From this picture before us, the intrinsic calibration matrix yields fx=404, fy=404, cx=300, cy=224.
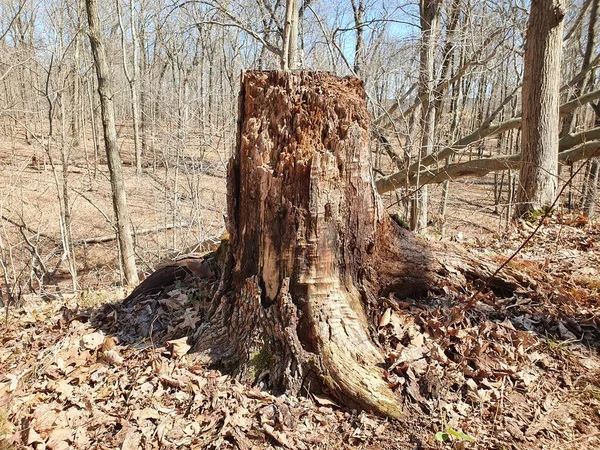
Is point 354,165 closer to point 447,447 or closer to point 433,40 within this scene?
point 447,447

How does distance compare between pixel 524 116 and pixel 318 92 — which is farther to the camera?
pixel 524 116

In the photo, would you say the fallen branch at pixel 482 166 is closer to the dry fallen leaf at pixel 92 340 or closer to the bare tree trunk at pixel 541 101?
the bare tree trunk at pixel 541 101

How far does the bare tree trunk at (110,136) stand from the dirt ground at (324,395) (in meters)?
3.26

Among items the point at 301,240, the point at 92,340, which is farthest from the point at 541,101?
the point at 92,340

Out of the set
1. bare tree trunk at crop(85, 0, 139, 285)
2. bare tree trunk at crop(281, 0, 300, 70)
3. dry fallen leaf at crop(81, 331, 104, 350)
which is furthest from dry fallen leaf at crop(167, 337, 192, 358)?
bare tree trunk at crop(281, 0, 300, 70)

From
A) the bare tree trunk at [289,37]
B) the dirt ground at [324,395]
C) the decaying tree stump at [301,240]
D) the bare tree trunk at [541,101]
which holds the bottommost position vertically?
the dirt ground at [324,395]

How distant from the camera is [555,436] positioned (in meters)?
1.99

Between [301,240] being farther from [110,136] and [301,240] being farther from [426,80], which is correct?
[426,80]

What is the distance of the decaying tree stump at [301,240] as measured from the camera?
2.27 meters

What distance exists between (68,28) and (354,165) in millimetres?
14798

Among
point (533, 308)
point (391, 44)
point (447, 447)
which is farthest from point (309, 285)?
point (391, 44)

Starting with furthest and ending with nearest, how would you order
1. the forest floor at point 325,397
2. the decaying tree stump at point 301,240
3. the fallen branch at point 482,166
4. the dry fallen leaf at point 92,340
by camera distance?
the fallen branch at point 482,166, the dry fallen leaf at point 92,340, the decaying tree stump at point 301,240, the forest floor at point 325,397

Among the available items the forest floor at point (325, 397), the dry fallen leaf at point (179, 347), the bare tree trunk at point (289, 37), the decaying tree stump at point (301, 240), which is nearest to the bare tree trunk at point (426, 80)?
the bare tree trunk at point (289, 37)

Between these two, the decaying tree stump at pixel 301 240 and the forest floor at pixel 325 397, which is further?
the decaying tree stump at pixel 301 240
